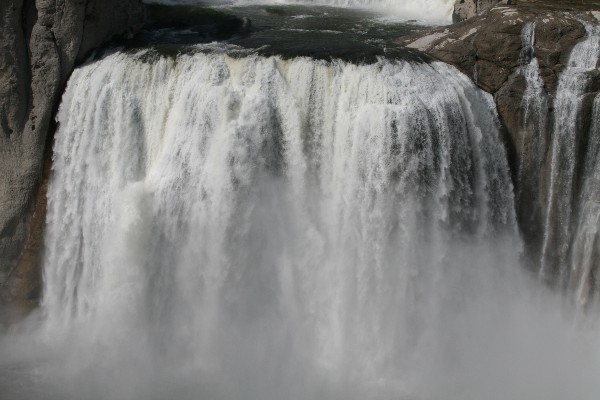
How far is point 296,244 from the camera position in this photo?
12.2m

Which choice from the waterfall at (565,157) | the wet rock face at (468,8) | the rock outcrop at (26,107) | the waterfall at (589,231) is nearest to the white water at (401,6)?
the wet rock face at (468,8)

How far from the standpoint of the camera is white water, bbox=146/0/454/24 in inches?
700

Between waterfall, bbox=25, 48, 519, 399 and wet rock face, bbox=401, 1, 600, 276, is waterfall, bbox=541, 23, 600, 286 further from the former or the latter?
waterfall, bbox=25, 48, 519, 399

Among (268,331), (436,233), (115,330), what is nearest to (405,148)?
(436,233)

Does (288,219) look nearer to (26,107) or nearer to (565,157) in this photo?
(565,157)

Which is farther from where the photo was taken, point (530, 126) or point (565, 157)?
point (530, 126)

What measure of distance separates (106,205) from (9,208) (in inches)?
78.9

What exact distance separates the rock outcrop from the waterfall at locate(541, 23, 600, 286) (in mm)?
9238

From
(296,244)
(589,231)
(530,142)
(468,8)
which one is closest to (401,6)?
(468,8)

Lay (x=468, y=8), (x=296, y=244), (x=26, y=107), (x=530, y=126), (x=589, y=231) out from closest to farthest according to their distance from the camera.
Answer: (x=296, y=244) → (x=589, y=231) → (x=530, y=126) → (x=26, y=107) → (x=468, y=8)

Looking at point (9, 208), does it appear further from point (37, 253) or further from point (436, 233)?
point (436, 233)

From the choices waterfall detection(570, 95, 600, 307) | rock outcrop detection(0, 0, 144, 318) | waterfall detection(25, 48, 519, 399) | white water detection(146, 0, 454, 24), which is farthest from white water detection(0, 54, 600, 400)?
white water detection(146, 0, 454, 24)

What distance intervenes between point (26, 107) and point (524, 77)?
369 inches

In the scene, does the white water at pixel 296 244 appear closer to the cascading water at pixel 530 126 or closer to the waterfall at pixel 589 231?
the cascading water at pixel 530 126
